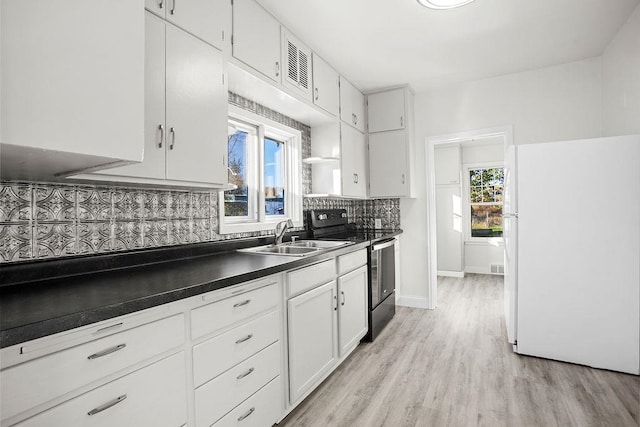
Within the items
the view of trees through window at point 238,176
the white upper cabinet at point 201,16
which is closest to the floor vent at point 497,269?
the view of trees through window at point 238,176

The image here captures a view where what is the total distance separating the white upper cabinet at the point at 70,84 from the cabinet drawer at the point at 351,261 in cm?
174

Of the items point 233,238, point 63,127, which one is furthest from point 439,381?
point 63,127

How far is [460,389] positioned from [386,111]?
2956 mm

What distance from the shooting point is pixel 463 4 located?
2324 mm

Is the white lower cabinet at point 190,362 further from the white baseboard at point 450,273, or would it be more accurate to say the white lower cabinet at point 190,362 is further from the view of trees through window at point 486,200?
the view of trees through window at point 486,200

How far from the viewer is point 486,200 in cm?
619

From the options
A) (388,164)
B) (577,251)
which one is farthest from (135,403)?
(388,164)

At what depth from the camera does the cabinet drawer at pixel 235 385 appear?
1.38m

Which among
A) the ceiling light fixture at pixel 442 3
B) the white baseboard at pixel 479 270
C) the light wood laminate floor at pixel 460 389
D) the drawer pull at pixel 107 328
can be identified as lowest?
the light wood laminate floor at pixel 460 389

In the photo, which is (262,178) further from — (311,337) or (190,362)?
(190,362)

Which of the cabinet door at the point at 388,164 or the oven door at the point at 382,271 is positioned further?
the cabinet door at the point at 388,164

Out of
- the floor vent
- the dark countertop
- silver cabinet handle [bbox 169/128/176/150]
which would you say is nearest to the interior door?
the dark countertop

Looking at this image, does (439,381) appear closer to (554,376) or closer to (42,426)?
(554,376)

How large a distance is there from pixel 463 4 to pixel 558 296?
224cm
